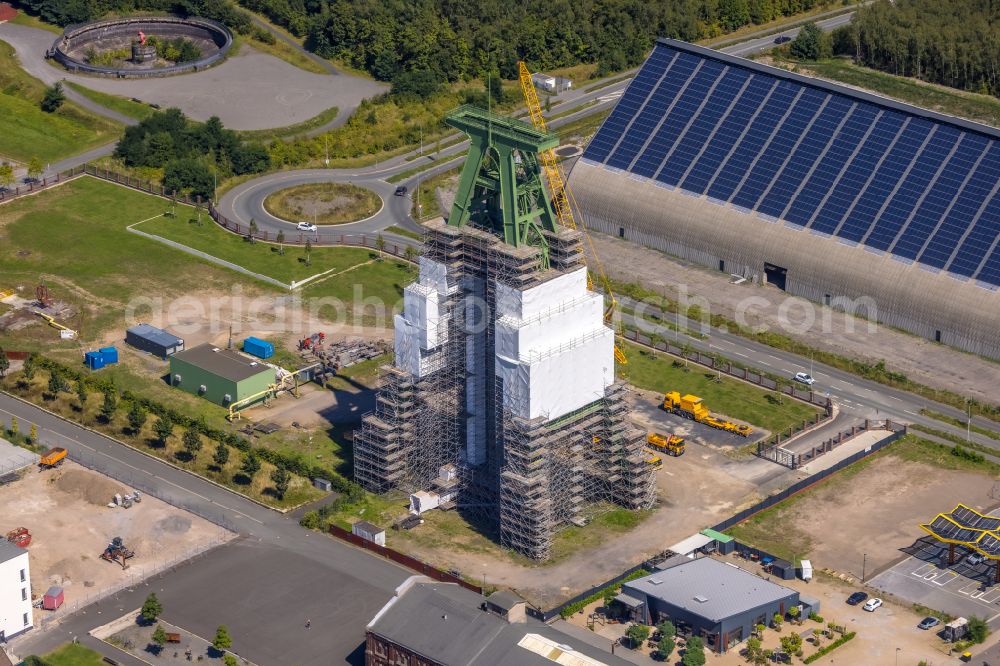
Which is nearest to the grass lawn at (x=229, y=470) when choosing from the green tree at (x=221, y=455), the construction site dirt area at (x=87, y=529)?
the green tree at (x=221, y=455)

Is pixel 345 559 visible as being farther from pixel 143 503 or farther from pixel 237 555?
pixel 143 503

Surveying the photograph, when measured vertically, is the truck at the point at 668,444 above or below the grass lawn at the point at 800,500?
above

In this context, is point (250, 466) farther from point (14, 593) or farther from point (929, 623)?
point (929, 623)

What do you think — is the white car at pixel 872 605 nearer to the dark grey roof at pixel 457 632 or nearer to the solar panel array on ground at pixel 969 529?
the solar panel array on ground at pixel 969 529

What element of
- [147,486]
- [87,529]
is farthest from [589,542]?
[87,529]

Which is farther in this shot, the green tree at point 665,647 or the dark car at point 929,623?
the dark car at point 929,623

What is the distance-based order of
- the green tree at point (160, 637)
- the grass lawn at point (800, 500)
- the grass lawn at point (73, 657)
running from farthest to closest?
1. the grass lawn at point (800, 500)
2. the green tree at point (160, 637)
3. the grass lawn at point (73, 657)

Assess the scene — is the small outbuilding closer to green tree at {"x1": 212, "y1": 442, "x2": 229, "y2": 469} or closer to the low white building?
green tree at {"x1": 212, "y1": 442, "x2": 229, "y2": 469}
